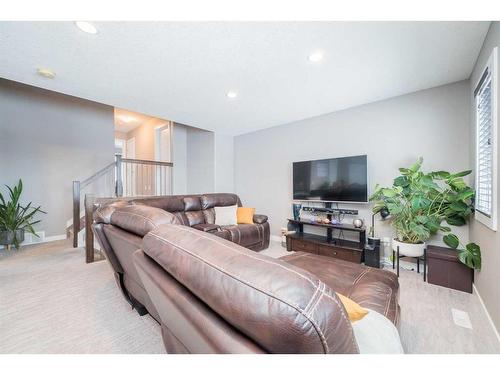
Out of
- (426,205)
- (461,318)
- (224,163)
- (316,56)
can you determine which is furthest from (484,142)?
(224,163)

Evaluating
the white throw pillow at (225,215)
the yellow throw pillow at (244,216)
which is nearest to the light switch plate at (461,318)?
the yellow throw pillow at (244,216)

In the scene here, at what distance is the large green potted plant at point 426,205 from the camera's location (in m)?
2.23

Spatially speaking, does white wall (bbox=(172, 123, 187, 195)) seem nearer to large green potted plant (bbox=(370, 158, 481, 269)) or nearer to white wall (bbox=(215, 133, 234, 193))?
white wall (bbox=(215, 133, 234, 193))

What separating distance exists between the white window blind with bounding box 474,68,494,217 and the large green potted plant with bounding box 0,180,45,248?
19.7ft

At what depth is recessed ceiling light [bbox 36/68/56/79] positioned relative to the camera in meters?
2.19

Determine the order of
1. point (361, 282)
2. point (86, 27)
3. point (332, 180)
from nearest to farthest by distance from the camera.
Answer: point (361, 282)
point (86, 27)
point (332, 180)

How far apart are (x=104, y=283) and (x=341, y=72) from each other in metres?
3.45

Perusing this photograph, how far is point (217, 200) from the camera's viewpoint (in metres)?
4.04

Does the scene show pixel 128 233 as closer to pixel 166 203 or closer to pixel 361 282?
pixel 361 282

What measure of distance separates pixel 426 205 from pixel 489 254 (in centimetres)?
72

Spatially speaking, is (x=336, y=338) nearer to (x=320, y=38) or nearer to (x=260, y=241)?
(x=320, y=38)

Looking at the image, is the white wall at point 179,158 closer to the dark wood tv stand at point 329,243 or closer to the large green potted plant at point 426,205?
the dark wood tv stand at point 329,243

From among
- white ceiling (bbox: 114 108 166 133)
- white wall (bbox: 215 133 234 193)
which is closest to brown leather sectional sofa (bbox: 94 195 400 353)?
white wall (bbox: 215 133 234 193)
